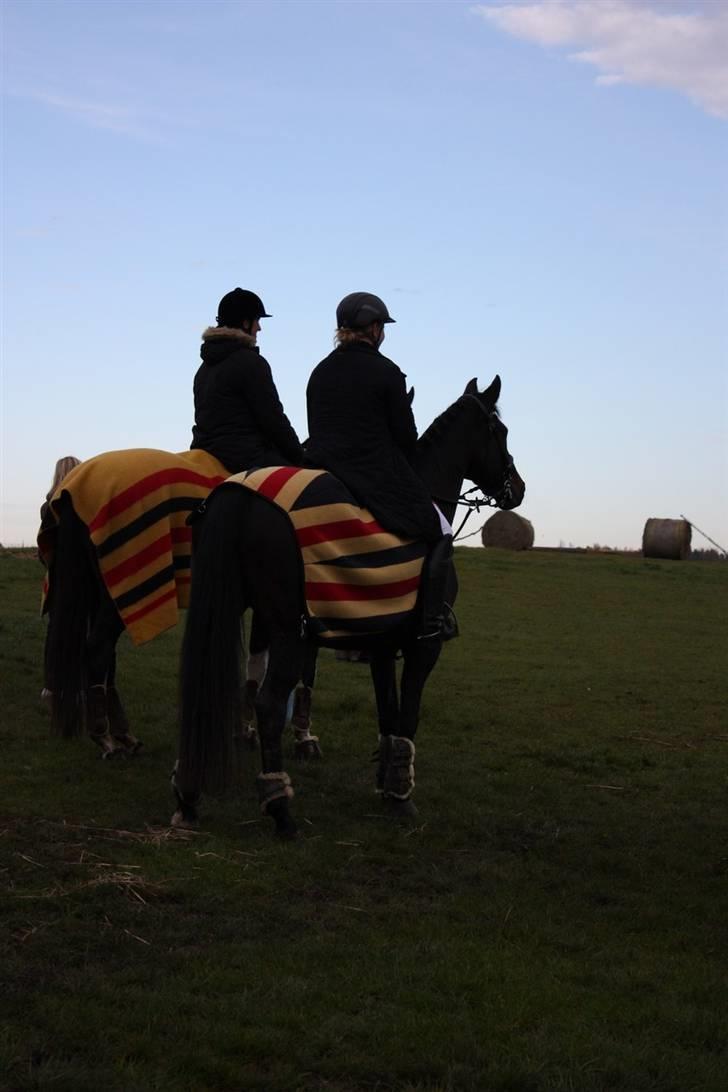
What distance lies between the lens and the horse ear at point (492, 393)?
387 inches

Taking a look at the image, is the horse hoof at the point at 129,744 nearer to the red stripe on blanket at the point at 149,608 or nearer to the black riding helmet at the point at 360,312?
the red stripe on blanket at the point at 149,608

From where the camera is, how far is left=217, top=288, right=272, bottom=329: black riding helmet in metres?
9.18

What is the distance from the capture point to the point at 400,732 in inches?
349

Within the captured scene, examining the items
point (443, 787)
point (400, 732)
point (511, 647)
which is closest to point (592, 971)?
point (400, 732)

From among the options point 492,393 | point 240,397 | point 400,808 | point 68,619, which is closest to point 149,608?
point 68,619

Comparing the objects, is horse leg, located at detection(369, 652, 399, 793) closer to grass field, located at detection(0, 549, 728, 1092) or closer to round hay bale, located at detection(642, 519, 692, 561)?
grass field, located at detection(0, 549, 728, 1092)

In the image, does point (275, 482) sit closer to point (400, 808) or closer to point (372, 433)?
point (372, 433)

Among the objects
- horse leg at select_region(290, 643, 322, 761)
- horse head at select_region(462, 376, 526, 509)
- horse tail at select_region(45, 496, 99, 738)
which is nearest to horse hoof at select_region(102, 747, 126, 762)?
horse tail at select_region(45, 496, 99, 738)

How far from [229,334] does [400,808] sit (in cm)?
319

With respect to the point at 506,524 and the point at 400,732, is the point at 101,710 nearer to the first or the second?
the point at 400,732

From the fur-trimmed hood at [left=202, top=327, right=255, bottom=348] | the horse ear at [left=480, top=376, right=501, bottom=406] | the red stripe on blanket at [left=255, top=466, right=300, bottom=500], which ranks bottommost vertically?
the red stripe on blanket at [left=255, top=466, right=300, bottom=500]

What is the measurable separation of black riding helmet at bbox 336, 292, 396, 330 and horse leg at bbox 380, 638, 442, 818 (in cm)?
200

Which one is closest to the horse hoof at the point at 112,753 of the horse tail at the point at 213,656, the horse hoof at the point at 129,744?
the horse hoof at the point at 129,744

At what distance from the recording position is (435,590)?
8625mm
